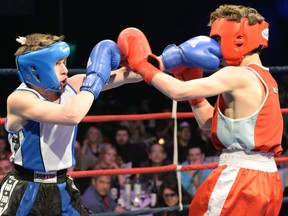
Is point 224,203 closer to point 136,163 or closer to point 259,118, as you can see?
point 259,118

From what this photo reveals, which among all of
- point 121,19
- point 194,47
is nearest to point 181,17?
point 121,19

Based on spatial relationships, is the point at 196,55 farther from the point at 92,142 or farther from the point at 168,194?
the point at 92,142

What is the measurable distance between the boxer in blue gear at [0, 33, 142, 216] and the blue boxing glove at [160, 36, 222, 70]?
0.64 feet

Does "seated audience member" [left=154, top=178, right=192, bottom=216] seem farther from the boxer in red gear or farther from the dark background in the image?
the dark background

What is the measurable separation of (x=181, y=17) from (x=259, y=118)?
4.36 m

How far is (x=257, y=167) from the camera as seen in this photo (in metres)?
2.63

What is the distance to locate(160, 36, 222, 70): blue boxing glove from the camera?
264cm

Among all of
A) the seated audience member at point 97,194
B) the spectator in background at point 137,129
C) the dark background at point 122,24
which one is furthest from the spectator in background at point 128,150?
the dark background at point 122,24

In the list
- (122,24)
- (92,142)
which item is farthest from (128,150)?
(122,24)

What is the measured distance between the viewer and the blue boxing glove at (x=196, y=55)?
2641mm

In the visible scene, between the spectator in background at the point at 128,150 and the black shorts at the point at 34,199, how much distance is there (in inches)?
95.1

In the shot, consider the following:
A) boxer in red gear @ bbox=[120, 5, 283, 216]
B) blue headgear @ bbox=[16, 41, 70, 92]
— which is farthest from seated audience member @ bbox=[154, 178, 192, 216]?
blue headgear @ bbox=[16, 41, 70, 92]

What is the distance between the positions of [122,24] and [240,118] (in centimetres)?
432

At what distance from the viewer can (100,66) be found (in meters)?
2.58
